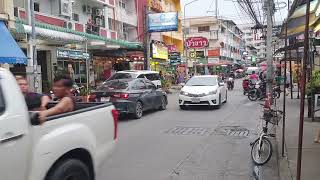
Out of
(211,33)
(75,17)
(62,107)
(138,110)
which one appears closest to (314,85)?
(138,110)

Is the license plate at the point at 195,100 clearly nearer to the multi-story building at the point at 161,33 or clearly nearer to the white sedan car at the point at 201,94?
the white sedan car at the point at 201,94

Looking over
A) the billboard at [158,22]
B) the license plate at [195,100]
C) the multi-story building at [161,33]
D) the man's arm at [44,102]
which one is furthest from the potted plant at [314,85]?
the multi-story building at [161,33]

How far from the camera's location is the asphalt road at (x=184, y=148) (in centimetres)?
790

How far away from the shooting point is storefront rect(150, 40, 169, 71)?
129 ft

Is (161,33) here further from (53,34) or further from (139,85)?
(139,85)

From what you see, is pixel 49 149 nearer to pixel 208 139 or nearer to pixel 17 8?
pixel 208 139

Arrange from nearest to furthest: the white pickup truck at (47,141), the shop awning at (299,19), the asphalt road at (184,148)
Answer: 1. the white pickup truck at (47,141)
2. the asphalt road at (184,148)
3. the shop awning at (299,19)

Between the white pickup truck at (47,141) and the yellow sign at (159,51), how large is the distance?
109 ft

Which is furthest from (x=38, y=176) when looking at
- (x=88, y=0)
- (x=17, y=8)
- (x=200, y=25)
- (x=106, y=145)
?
(x=200, y=25)

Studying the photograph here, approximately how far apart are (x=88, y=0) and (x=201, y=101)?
15.5 meters

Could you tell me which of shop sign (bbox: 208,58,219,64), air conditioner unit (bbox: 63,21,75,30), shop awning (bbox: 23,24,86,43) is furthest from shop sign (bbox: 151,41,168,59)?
shop sign (bbox: 208,58,219,64)

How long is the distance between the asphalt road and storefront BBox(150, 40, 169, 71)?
22424mm

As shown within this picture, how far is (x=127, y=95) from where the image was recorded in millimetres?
15648

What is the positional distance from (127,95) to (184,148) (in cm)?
575
